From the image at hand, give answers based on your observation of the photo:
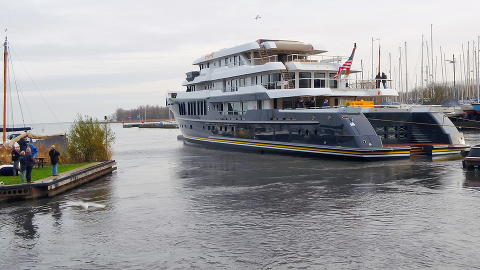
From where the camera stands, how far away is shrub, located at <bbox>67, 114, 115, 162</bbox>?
24.7 meters

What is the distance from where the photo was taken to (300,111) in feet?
88.2

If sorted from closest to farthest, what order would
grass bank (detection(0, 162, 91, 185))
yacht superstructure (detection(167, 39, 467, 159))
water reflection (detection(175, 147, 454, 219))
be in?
water reflection (detection(175, 147, 454, 219)), grass bank (detection(0, 162, 91, 185)), yacht superstructure (detection(167, 39, 467, 159))

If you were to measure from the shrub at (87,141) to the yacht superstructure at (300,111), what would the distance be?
10.4 m

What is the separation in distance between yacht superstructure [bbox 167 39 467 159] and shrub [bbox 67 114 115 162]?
1045 centimetres

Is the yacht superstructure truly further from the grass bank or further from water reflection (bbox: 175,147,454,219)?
the grass bank

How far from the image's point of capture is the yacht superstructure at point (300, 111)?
24.6 m

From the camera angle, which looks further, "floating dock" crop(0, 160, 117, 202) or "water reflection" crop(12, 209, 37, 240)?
"floating dock" crop(0, 160, 117, 202)

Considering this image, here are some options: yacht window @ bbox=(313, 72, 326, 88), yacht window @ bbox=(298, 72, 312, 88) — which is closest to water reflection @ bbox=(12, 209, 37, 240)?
yacht window @ bbox=(298, 72, 312, 88)

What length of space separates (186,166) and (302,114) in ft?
24.4

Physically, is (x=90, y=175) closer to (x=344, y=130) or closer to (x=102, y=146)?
(x=102, y=146)

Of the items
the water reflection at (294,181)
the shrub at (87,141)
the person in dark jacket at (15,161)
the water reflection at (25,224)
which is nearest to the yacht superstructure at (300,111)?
the water reflection at (294,181)

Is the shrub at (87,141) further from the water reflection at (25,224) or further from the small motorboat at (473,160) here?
the small motorboat at (473,160)

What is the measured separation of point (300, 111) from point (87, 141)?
40.1 ft

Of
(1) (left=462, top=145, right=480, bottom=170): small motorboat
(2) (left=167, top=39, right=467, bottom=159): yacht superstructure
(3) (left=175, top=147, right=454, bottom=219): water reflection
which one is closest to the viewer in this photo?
(3) (left=175, top=147, right=454, bottom=219): water reflection
